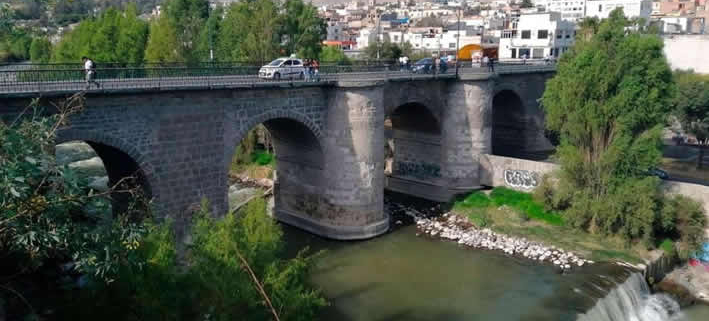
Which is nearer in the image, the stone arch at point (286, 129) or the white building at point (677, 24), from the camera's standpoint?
the stone arch at point (286, 129)

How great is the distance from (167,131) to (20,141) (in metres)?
15.6

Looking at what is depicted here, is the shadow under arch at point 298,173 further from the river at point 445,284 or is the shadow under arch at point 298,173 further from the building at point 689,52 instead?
the building at point 689,52

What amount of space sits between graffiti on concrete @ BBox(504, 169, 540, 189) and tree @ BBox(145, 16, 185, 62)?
1296 inches

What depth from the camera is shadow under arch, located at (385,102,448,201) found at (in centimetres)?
4000

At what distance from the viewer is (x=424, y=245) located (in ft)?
105

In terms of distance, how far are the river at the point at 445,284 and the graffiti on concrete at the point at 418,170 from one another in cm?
875

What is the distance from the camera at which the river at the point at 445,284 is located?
80.1 ft

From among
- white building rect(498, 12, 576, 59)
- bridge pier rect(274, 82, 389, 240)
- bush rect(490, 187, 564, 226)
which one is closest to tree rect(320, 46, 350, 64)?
white building rect(498, 12, 576, 59)

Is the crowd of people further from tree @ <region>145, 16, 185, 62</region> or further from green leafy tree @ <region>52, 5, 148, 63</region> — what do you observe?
green leafy tree @ <region>52, 5, 148, 63</region>

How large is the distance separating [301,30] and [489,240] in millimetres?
35979

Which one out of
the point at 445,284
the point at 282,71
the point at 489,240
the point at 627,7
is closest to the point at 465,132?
the point at 489,240

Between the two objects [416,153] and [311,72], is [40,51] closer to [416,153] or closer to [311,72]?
[416,153]

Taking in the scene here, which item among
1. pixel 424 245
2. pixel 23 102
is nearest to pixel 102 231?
pixel 23 102

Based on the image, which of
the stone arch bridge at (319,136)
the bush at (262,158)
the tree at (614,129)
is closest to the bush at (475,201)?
the stone arch bridge at (319,136)
